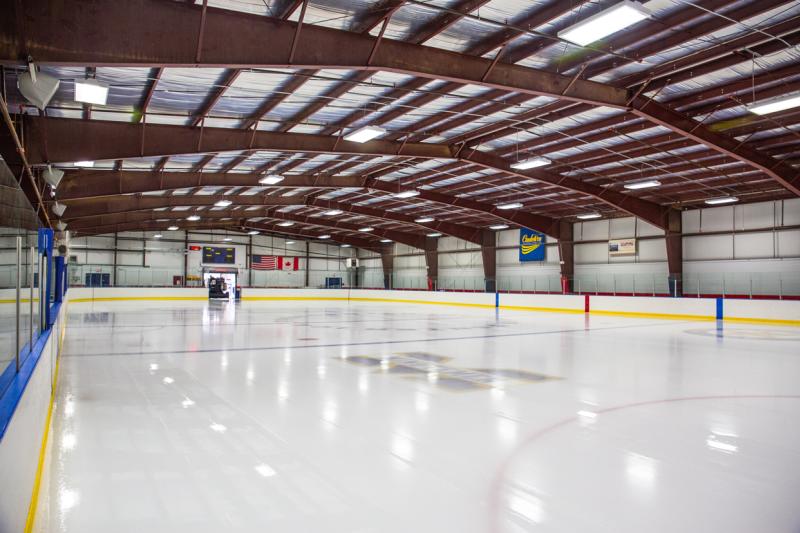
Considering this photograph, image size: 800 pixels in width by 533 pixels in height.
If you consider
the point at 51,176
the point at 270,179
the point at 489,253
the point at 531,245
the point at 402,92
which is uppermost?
Result: the point at 402,92

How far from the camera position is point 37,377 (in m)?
4.45

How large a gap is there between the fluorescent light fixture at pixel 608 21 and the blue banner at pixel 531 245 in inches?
1270

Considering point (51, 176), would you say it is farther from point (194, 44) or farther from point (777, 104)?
point (777, 104)

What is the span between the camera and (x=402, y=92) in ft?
51.8

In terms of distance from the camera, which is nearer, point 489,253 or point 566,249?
point 566,249

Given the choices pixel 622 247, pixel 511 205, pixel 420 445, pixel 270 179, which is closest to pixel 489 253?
pixel 622 247

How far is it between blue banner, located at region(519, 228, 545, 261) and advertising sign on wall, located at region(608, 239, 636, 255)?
221 inches

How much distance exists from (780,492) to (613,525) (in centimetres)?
160

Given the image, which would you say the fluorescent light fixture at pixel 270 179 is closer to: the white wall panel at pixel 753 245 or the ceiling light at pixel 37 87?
the ceiling light at pixel 37 87

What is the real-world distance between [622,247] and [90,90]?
3337 centimetres

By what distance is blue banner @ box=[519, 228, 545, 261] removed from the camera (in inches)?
1634

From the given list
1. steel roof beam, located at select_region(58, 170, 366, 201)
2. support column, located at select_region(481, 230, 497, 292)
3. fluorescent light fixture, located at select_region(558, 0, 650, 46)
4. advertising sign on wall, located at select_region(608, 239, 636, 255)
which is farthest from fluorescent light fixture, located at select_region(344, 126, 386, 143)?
support column, located at select_region(481, 230, 497, 292)

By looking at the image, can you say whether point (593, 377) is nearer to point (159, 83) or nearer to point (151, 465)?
point (151, 465)

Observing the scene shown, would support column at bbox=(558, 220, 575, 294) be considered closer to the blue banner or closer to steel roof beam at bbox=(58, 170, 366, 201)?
the blue banner
